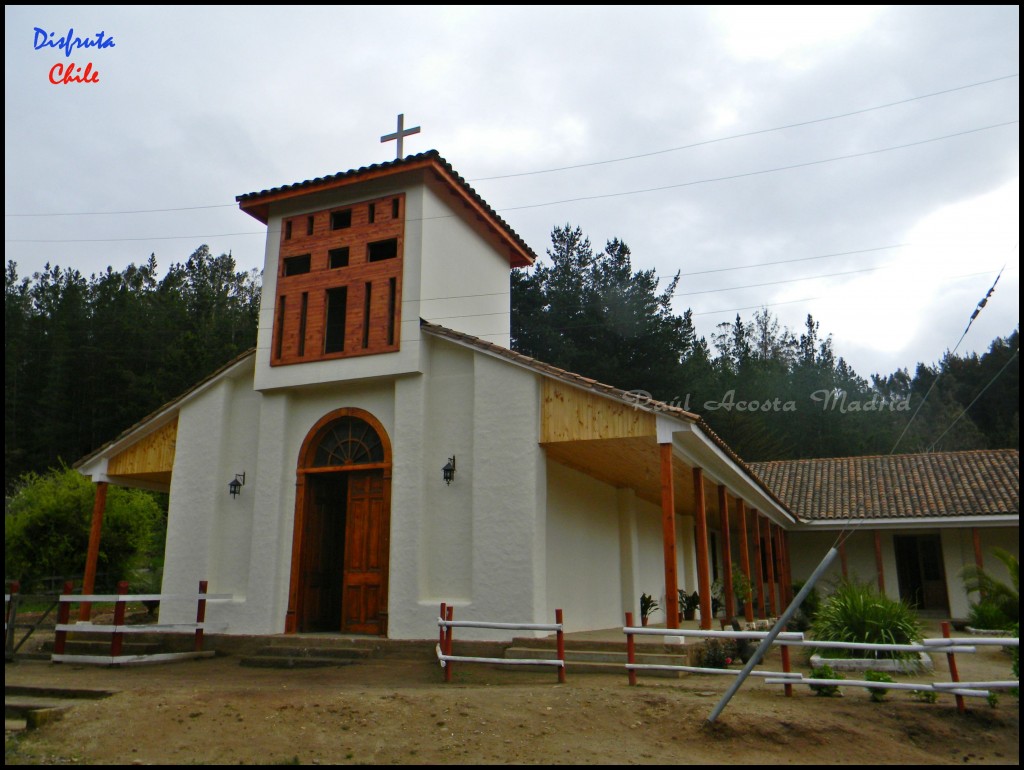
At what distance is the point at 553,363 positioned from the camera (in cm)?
3155

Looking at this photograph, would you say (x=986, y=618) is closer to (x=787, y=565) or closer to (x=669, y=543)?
(x=787, y=565)

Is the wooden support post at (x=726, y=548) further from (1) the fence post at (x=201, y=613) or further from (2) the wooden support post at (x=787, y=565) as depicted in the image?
(1) the fence post at (x=201, y=613)

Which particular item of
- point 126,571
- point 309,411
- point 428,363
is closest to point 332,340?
point 309,411

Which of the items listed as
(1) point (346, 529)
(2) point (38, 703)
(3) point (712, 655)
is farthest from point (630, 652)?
(2) point (38, 703)

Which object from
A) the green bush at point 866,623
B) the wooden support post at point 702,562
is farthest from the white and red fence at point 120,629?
the green bush at point 866,623

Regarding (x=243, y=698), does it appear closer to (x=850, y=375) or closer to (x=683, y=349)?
(x=683, y=349)

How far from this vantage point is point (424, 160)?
1280 centimetres

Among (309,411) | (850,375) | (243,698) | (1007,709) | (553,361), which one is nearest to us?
(1007,709)

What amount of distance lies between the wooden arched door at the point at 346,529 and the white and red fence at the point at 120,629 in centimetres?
145

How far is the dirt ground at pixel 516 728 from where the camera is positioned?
20.3 feet

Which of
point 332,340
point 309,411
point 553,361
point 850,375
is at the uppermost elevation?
point 850,375

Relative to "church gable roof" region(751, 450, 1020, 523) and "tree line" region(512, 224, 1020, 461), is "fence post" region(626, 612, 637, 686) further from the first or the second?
"tree line" region(512, 224, 1020, 461)

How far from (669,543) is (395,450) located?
4628 mm

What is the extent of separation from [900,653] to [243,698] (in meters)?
7.96
